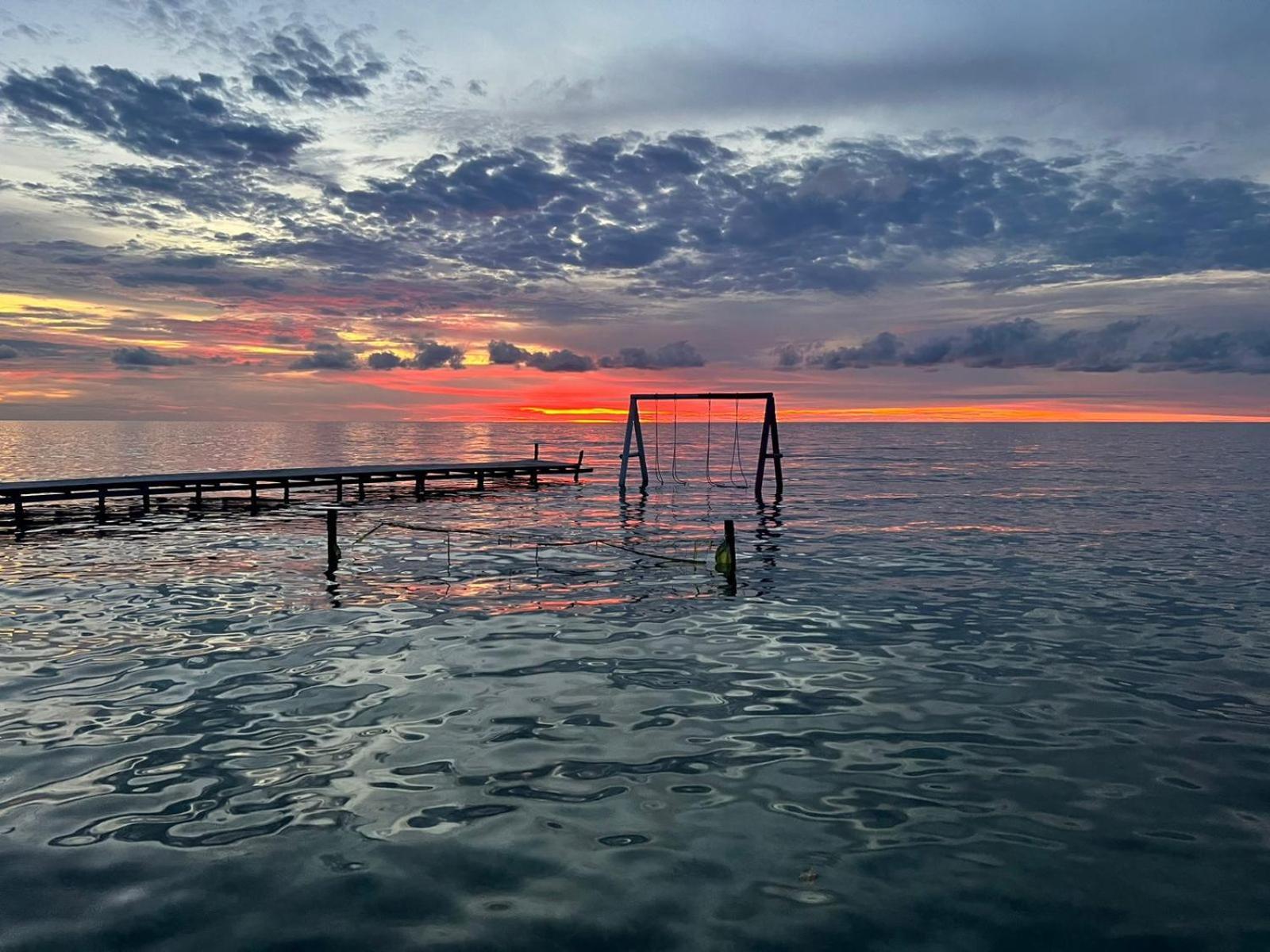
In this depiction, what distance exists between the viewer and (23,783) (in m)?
8.97

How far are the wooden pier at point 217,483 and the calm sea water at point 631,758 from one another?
1222cm

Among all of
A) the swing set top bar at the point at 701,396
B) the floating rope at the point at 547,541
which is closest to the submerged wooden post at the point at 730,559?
the floating rope at the point at 547,541

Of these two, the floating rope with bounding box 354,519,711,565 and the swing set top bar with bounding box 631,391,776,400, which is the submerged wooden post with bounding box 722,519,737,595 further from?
the swing set top bar with bounding box 631,391,776,400

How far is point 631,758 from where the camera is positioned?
31.9ft

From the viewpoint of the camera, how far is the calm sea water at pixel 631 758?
6707mm

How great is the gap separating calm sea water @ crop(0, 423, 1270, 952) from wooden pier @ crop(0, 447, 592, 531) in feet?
40.1

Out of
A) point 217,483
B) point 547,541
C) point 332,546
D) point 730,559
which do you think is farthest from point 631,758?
point 217,483

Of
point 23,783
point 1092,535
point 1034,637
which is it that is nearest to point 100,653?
point 23,783

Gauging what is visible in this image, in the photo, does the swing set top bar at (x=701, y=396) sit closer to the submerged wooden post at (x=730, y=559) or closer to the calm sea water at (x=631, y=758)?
the calm sea water at (x=631, y=758)

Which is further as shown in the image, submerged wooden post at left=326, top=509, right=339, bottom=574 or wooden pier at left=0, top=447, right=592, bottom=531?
wooden pier at left=0, top=447, right=592, bottom=531

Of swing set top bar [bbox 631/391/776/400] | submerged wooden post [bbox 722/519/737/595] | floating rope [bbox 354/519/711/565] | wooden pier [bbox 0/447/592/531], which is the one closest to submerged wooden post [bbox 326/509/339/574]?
floating rope [bbox 354/519/711/565]

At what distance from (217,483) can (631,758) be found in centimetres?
3617

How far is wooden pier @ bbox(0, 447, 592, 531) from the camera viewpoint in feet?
110

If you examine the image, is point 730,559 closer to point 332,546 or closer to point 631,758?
point 332,546
